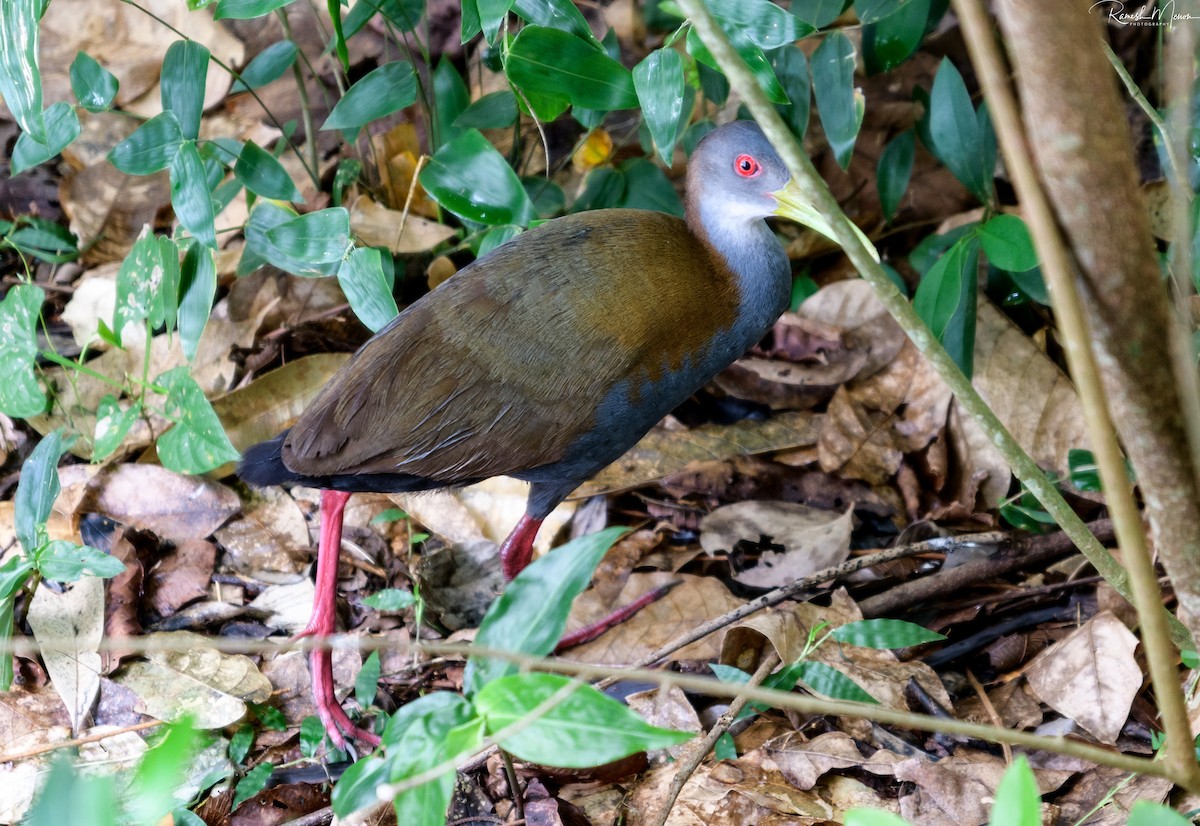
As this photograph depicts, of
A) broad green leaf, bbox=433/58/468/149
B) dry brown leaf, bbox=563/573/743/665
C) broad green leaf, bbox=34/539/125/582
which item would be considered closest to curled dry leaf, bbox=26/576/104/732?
broad green leaf, bbox=34/539/125/582

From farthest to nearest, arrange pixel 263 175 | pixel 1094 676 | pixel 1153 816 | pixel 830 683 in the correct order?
pixel 263 175
pixel 1094 676
pixel 830 683
pixel 1153 816

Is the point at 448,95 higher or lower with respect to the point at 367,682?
higher

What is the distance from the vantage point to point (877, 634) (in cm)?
216

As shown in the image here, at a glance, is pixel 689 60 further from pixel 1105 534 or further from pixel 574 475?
pixel 1105 534

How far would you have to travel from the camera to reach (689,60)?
2959 mm

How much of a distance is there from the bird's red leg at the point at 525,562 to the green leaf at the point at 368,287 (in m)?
0.63

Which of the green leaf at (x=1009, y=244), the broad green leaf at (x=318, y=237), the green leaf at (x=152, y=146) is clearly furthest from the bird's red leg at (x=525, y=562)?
the green leaf at (x=152, y=146)

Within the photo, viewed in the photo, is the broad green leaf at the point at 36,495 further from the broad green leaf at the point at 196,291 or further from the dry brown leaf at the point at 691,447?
the dry brown leaf at the point at 691,447

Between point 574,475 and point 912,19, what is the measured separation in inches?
60.7

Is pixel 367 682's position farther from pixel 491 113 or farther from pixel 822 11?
pixel 822 11

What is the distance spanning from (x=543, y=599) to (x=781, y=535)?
1.77m

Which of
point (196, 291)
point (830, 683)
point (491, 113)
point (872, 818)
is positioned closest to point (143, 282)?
point (196, 291)

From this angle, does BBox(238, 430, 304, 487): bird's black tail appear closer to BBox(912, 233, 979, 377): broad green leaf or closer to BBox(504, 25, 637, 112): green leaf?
BBox(504, 25, 637, 112): green leaf

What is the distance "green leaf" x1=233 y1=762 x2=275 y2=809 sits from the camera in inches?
90.3
